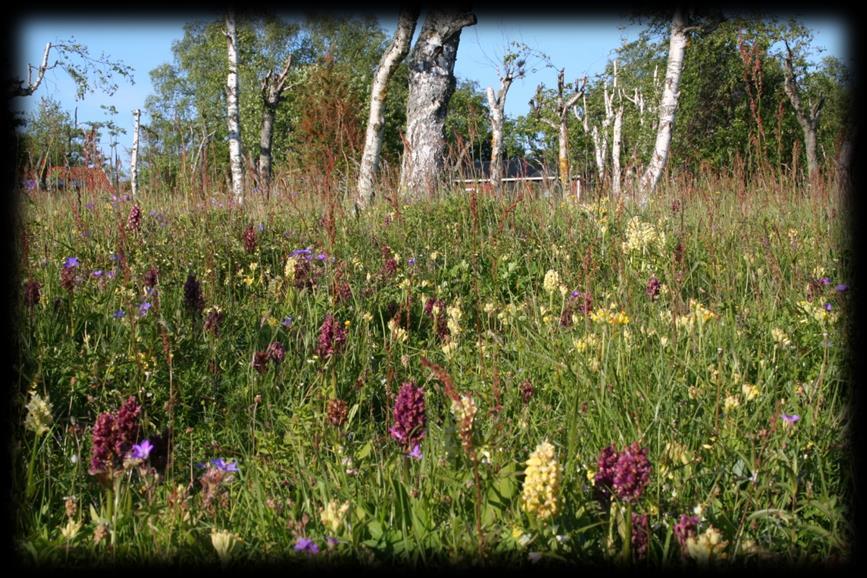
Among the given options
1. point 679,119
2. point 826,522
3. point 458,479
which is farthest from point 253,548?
point 679,119

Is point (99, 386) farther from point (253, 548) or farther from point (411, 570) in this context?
point (411, 570)

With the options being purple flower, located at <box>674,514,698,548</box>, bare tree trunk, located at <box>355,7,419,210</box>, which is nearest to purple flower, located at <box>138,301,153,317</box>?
purple flower, located at <box>674,514,698,548</box>

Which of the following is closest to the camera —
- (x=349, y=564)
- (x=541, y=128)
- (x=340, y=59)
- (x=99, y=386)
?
(x=349, y=564)

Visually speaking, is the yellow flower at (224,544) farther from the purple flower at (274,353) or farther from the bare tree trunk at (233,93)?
the bare tree trunk at (233,93)

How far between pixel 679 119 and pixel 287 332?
27.9 meters

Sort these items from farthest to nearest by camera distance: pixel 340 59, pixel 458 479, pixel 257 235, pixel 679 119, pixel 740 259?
pixel 340 59 < pixel 679 119 < pixel 257 235 < pixel 740 259 < pixel 458 479

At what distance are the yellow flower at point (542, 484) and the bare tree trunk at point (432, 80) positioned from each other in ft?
25.2

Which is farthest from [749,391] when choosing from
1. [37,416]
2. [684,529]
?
[37,416]

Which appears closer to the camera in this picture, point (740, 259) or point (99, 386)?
point (99, 386)

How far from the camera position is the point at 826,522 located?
5.47ft

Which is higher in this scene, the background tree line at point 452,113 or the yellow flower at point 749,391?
the background tree line at point 452,113

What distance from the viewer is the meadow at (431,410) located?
4.91ft

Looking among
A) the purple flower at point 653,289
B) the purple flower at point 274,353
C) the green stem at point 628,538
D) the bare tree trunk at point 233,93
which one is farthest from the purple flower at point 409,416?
the bare tree trunk at point 233,93

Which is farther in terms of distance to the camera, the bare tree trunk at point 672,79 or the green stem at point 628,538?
the bare tree trunk at point 672,79
